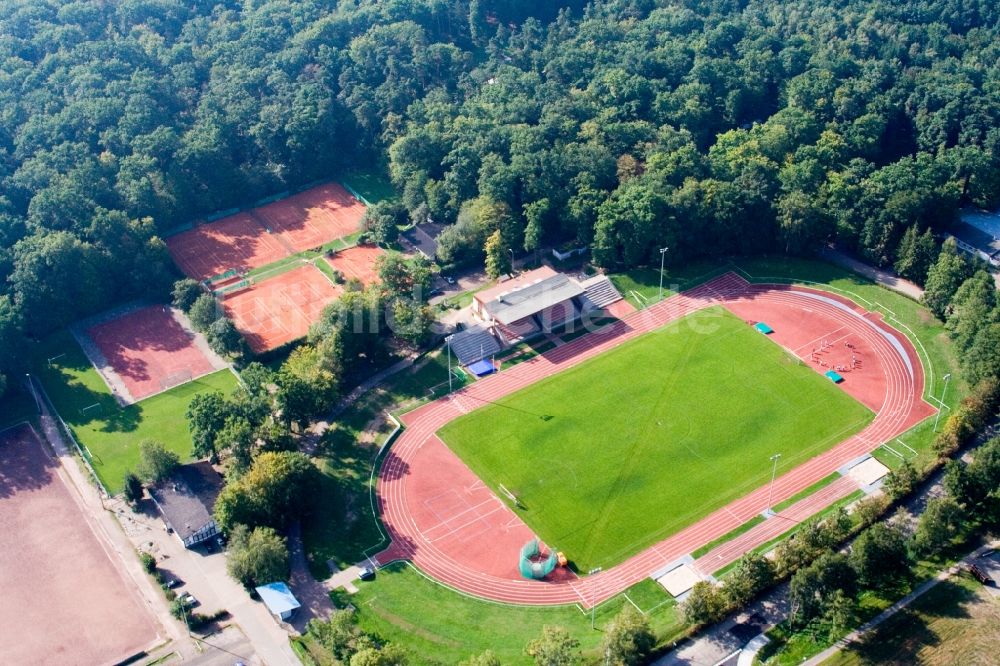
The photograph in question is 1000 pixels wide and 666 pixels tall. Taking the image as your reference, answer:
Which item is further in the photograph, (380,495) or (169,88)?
(169,88)

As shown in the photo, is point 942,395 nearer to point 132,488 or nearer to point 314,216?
point 132,488

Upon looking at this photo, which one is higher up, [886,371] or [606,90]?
[606,90]

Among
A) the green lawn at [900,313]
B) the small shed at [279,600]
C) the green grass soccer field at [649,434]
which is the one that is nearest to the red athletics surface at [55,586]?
the small shed at [279,600]

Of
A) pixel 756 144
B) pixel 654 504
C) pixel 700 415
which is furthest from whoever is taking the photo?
pixel 756 144

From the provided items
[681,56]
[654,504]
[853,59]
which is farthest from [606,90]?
[654,504]

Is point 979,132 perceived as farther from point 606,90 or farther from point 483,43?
point 483,43

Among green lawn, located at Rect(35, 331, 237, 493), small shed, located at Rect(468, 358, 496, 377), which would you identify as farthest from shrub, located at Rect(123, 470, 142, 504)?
small shed, located at Rect(468, 358, 496, 377)

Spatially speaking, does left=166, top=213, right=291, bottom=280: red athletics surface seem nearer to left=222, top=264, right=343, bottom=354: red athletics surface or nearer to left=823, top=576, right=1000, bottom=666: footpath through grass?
left=222, top=264, right=343, bottom=354: red athletics surface
